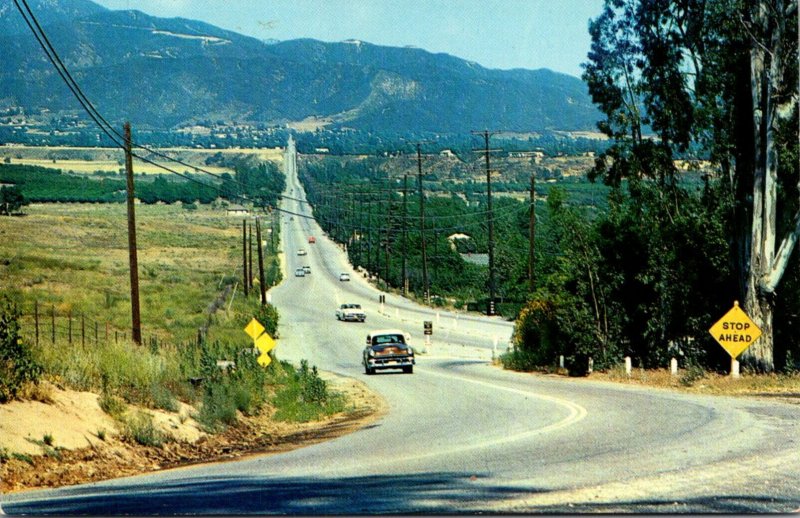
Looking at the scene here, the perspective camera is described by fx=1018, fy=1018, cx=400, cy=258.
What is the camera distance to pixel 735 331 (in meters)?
25.7

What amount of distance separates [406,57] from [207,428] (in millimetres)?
9318

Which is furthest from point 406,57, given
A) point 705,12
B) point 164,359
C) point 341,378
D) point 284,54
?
point 341,378

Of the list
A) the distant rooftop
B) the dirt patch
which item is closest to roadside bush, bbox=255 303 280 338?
the dirt patch

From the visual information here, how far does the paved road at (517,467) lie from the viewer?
8.84 metres

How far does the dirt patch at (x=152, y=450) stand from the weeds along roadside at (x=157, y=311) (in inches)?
17.9

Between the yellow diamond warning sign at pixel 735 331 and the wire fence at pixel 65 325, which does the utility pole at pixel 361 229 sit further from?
the yellow diamond warning sign at pixel 735 331

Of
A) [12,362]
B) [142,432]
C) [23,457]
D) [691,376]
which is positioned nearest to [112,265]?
[691,376]

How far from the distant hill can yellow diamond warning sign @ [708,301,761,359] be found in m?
6.27

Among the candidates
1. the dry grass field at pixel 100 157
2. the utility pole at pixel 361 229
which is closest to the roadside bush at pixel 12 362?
the dry grass field at pixel 100 157

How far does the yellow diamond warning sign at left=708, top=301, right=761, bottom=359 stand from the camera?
2533 centimetres

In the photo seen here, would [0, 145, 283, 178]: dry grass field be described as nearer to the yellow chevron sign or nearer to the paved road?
the yellow chevron sign

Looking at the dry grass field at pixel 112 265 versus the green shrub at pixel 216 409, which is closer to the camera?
the green shrub at pixel 216 409

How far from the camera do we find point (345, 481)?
1052 cm

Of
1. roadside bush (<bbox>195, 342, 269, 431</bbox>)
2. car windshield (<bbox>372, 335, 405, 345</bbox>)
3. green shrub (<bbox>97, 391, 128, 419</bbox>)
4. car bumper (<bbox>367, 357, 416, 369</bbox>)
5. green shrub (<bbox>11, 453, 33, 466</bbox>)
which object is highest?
green shrub (<bbox>11, 453, 33, 466</bbox>)
